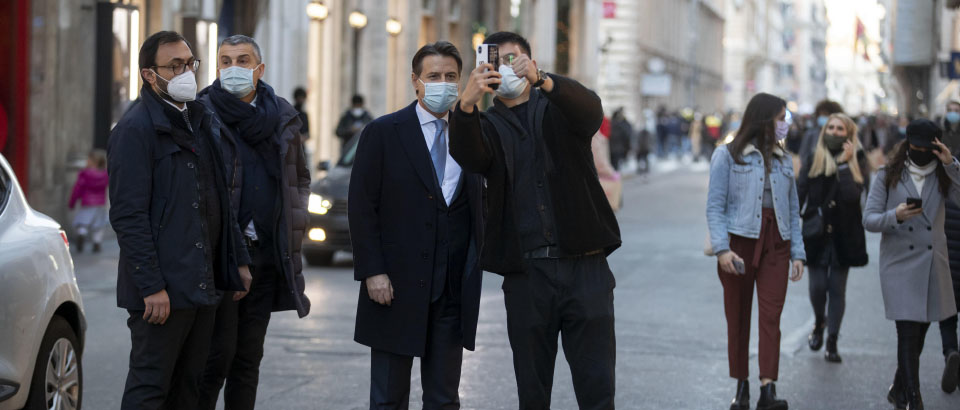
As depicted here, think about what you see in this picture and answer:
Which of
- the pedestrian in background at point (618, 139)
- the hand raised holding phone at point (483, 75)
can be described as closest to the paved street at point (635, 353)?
the hand raised holding phone at point (483, 75)

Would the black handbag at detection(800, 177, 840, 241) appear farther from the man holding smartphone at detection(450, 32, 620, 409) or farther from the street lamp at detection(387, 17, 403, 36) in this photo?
the street lamp at detection(387, 17, 403, 36)

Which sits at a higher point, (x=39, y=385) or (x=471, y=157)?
(x=471, y=157)

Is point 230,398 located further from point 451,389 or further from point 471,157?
point 471,157

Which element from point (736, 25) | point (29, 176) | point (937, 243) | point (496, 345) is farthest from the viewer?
point (736, 25)

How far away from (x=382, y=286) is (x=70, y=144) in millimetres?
14482

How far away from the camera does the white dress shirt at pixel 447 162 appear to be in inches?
239

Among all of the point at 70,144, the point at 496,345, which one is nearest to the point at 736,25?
the point at 70,144

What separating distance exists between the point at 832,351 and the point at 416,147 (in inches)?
202

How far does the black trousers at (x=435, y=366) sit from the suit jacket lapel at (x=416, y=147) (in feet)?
1.49

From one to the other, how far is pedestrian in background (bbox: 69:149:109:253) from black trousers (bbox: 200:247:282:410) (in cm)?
1129

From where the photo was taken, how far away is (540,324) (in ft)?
19.1

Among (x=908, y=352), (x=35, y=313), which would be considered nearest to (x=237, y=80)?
(x=35, y=313)

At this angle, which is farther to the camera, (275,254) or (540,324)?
(275,254)

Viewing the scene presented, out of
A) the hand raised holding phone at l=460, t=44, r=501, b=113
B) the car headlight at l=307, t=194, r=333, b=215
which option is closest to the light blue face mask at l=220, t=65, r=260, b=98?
the hand raised holding phone at l=460, t=44, r=501, b=113
